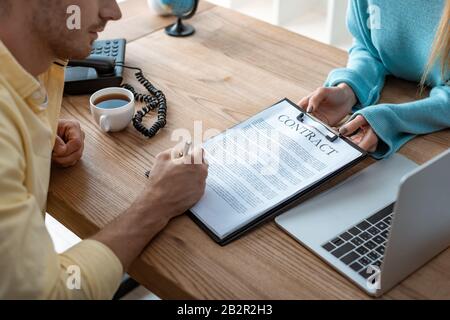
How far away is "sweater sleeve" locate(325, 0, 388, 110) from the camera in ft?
4.25

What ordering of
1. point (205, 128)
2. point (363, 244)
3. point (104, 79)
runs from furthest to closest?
point (104, 79) < point (205, 128) < point (363, 244)

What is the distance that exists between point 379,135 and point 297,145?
158 mm

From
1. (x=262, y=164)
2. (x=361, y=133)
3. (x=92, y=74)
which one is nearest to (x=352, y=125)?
(x=361, y=133)

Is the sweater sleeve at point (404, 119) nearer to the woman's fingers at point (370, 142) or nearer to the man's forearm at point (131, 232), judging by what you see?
the woman's fingers at point (370, 142)

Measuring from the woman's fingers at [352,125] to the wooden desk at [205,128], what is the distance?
0.08 meters

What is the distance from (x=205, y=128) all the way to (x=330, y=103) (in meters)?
0.27

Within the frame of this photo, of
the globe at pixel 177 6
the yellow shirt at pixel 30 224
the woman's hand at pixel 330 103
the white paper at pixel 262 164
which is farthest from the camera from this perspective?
the globe at pixel 177 6

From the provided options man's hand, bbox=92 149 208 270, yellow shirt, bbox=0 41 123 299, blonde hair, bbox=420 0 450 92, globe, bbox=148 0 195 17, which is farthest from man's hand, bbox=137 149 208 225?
globe, bbox=148 0 195 17

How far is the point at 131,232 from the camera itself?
949mm

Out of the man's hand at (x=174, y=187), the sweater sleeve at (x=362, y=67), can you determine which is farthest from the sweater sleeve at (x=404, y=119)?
the man's hand at (x=174, y=187)

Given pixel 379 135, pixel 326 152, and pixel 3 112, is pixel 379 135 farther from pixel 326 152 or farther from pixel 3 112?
pixel 3 112

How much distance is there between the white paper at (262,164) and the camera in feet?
3.31

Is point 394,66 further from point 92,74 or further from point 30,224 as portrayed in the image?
point 30,224
